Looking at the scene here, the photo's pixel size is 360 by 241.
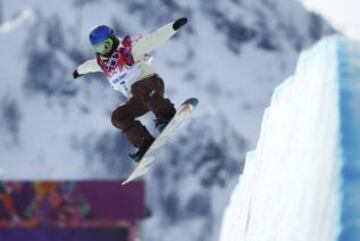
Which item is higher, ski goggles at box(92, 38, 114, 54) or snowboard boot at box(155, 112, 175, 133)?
ski goggles at box(92, 38, 114, 54)

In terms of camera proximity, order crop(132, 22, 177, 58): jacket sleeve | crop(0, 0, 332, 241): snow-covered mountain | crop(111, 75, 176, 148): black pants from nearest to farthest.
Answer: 1. crop(132, 22, 177, 58): jacket sleeve
2. crop(111, 75, 176, 148): black pants
3. crop(0, 0, 332, 241): snow-covered mountain

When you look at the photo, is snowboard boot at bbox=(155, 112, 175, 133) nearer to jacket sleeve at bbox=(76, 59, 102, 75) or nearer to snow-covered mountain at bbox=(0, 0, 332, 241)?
jacket sleeve at bbox=(76, 59, 102, 75)

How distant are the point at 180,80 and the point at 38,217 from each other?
3499 inches

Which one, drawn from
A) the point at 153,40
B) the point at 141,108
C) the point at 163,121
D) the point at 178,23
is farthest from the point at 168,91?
the point at 178,23

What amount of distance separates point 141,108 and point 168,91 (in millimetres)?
103574

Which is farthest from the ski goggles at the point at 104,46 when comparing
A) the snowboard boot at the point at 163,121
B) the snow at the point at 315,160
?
the snow at the point at 315,160

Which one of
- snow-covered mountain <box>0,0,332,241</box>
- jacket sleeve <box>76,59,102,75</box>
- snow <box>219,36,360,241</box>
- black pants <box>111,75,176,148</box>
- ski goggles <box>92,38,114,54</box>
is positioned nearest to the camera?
snow <box>219,36,360,241</box>

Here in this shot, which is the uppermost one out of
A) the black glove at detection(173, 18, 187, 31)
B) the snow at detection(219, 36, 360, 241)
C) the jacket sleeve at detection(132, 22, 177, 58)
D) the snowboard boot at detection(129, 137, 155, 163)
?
the snow at detection(219, 36, 360, 241)

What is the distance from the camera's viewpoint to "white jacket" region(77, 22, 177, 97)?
1137 cm

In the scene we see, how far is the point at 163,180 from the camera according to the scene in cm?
9412

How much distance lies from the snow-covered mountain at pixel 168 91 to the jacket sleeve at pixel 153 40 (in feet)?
240

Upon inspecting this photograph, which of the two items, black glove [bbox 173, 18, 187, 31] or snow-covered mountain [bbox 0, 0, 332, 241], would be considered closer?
black glove [bbox 173, 18, 187, 31]

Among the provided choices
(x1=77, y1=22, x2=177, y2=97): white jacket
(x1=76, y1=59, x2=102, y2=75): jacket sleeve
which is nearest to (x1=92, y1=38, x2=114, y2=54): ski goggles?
(x1=77, y1=22, x2=177, y2=97): white jacket

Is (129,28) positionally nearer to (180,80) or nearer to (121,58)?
(180,80)
